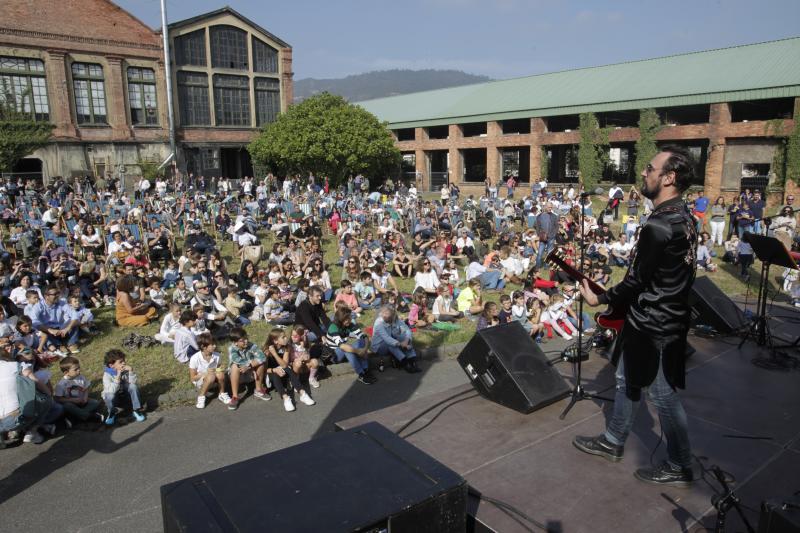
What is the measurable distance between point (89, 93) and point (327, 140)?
490 inches

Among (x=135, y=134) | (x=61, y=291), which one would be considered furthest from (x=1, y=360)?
(x=135, y=134)

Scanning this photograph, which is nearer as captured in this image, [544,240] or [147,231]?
[544,240]

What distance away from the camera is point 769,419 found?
13.7 feet

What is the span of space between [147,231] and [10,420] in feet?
34.3

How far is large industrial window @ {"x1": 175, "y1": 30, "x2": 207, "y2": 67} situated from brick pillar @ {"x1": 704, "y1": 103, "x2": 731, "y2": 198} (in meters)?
26.8

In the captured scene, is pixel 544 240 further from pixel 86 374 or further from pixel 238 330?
pixel 86 374

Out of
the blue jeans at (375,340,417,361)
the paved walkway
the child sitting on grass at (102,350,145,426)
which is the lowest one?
the paved walkway

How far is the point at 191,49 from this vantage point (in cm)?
3200

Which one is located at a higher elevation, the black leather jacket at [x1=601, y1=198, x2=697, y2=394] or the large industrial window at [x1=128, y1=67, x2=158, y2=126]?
the large industrial window at [x1=128, y1=67, x2=158, y2=126]

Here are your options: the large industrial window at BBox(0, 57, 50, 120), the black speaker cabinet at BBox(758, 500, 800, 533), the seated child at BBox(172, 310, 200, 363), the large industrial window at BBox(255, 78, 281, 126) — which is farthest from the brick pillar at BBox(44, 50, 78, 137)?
the black speaker cabinet at BBox(758, 500, 800, 533)

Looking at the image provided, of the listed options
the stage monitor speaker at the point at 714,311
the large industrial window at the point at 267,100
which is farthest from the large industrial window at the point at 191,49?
the stage monitor speaker at the point at 714,311

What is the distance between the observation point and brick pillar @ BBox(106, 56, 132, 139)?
29281 millimetres

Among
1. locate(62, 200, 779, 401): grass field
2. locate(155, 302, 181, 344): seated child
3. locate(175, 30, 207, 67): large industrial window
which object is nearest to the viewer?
locate(62, 200, 779, 401): grass field

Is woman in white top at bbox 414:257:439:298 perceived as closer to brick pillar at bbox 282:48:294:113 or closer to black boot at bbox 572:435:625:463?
black boot at bbox 572:435:625:463
